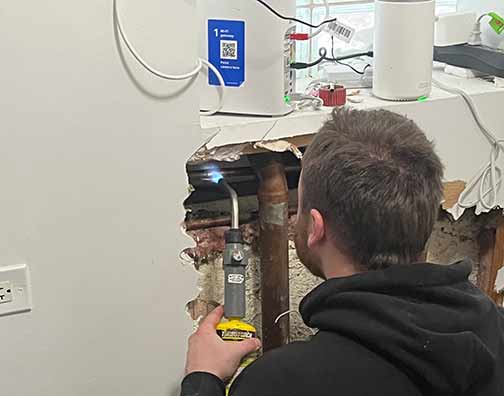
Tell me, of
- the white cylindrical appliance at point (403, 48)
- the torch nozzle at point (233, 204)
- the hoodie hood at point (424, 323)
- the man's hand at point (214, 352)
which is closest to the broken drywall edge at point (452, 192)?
the white cylindrical appliance at point (403, 48)

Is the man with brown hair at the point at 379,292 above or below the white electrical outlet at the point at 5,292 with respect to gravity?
above

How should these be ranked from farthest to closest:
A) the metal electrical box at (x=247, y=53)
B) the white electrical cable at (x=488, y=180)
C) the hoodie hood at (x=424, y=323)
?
the white electrical cable at (x=488, y=180)
the metal electrical box at (x=247, y=53)
the hoodie hood at (x=424, y=323)

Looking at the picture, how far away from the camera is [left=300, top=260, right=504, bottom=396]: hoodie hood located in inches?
40.2

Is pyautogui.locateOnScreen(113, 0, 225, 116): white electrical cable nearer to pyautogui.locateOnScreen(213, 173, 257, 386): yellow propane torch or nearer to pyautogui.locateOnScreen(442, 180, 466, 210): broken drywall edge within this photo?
pyautogui.locateOnScreen(213, 173, 257, 386): yellow propane torch

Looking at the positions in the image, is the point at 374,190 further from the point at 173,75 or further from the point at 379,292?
the point at 173,75

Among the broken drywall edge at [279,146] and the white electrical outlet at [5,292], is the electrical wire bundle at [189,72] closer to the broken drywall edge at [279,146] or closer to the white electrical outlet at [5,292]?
the broken drywall edge at [279,146]

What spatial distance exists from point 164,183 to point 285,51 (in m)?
0.33

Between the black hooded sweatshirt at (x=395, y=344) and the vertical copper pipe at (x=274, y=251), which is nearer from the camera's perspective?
the black hooded sweatshirt at (x=395, y=344)

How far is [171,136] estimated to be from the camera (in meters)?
1.43

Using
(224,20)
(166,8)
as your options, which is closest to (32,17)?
(166,8)

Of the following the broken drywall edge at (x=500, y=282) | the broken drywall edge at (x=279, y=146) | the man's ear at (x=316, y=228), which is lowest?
the broken drywall edge at (x=500, y=282)

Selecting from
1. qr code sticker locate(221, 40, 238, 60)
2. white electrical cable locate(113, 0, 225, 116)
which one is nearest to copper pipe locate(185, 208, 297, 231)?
white electrical cable locate(113, 0, 225, 116)

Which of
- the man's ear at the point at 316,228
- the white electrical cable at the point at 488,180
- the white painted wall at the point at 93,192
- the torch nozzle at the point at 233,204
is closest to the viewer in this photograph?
the man's ear at the point at 316,228

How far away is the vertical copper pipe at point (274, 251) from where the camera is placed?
62.3 inches
